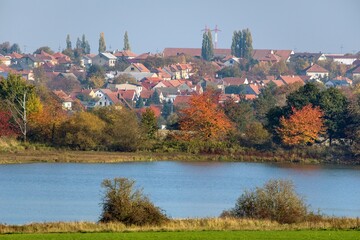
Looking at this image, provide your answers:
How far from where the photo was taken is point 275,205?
26.6 metres

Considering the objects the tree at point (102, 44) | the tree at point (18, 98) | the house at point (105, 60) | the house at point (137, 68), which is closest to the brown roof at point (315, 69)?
the house at point (137, 68)

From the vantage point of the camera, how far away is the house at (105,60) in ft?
481

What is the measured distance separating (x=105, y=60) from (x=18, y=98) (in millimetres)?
96005

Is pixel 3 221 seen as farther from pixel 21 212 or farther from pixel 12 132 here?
pixel 12 132

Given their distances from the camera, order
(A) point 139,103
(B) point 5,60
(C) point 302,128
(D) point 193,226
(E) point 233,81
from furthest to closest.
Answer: (B) point 5,60 → (E) point 233,81 → (A) point 139,103 → (C) point 302,128 → (D) point 193,226

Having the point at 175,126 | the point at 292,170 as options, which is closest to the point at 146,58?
the point at 175,126

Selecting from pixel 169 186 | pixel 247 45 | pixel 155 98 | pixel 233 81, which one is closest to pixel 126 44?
pixel 247 45

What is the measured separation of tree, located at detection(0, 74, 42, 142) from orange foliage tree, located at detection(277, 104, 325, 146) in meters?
11.1

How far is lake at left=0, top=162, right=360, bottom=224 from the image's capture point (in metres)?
30.7

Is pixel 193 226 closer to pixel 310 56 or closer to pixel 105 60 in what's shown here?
pixel 105 60

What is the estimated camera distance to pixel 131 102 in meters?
98.6

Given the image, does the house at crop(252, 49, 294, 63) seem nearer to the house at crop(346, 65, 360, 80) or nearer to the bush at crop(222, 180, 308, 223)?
the house at crop(346, 65, 360, 80)

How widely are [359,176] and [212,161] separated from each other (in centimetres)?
740

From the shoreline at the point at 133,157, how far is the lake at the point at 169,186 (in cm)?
116
